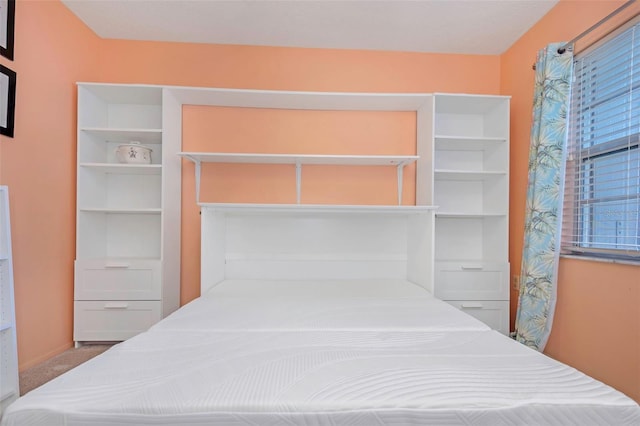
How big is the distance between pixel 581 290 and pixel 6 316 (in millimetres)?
2931

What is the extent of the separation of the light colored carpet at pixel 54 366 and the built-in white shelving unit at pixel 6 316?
156mm

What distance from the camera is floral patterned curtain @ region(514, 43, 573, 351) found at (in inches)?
68.4

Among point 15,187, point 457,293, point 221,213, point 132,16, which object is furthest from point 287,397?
point 132,16

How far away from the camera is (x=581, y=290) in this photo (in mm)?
1704

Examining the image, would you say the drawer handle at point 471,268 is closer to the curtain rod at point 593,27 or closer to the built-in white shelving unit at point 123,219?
the curtain rod at point 593,27

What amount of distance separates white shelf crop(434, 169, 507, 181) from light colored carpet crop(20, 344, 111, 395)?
2.62 m

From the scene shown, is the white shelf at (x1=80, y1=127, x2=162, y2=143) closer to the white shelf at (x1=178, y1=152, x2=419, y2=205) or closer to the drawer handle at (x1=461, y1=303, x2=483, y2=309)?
the white shelf at (x1=178, y1=152, x2=419, y2=205)

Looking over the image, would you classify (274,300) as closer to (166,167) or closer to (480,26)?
(166,167)

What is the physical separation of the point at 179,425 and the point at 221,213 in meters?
1.60

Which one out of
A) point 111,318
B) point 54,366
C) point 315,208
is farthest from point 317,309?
point 54,366

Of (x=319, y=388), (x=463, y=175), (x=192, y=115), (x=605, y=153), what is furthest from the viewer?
(x=192, y=115)

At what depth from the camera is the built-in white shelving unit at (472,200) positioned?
2.19 metres

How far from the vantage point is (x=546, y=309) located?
1.76 m

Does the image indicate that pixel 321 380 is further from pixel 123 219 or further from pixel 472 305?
pixel 123 219
